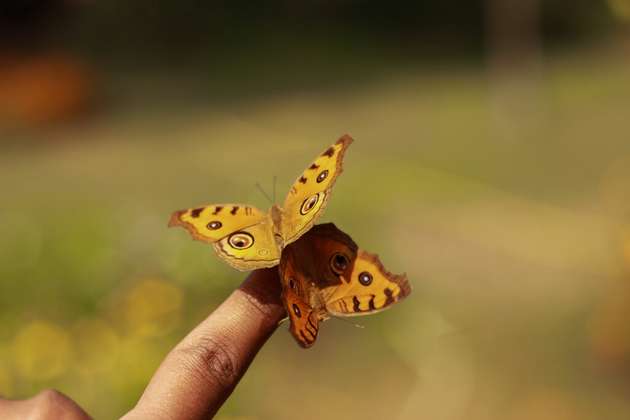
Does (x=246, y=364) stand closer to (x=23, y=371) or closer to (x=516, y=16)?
(x=23, y=371)

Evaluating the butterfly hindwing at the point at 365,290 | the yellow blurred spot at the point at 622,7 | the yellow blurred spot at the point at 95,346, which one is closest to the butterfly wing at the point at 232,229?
the butterfly hindwing at the point at 365,290

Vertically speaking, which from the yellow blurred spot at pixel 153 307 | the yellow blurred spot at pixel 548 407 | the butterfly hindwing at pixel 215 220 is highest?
the butterfly hindwing at pixel 215 220

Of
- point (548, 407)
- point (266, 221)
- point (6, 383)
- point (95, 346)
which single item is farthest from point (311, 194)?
point (548, 407)

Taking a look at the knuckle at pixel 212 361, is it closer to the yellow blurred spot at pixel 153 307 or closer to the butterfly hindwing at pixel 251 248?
the butterfly hindwing at pixel 251 248

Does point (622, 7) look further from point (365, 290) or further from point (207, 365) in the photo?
point (207, 365)

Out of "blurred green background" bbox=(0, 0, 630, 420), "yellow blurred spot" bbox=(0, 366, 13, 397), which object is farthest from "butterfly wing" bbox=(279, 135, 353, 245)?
"yellow blurred spot" bbox=(0, 366, 13, 397)

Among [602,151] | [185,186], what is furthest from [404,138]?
[185,186]
